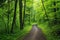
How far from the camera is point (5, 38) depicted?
15445 millimetres

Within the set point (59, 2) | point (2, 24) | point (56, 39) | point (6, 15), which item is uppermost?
point (59, 2)

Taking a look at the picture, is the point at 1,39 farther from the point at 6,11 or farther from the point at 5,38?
the point at 6,11

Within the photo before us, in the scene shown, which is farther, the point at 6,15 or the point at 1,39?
the point at 6,15

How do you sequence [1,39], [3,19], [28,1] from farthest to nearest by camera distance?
[28,1]
[3,19]
[1,39]

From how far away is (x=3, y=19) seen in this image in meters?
17.6

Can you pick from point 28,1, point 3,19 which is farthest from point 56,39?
point 28,1

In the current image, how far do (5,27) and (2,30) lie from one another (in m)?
0.59

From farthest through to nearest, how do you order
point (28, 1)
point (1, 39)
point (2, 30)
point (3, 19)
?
point (28, 1) < point (2, 30) < point (3, 19) < point (1, 39)

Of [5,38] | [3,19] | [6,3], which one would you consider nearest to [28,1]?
[6,3]

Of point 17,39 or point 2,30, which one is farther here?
point 2,30

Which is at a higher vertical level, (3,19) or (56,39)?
(3,19)

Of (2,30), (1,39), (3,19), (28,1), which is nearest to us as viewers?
(1,39)

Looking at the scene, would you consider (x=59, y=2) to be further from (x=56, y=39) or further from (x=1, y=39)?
(x=1, y=39)

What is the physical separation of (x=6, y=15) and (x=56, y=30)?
690 cm
